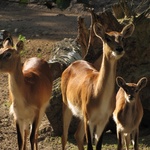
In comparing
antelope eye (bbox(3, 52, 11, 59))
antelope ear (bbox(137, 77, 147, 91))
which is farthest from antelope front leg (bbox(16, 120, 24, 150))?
antelope ear (bbox(137, 77, 147, 91))

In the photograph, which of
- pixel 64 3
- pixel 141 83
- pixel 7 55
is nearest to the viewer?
pixel 64 3

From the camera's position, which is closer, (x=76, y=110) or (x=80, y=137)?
(x=76, y=110)

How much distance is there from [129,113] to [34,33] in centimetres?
737

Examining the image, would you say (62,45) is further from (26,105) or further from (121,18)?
(26,105)

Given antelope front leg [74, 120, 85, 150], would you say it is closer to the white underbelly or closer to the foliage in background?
the white underbelly

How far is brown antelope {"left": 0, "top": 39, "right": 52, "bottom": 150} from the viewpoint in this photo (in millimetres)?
6711

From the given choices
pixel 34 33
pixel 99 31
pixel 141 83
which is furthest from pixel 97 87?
pixel 34 33

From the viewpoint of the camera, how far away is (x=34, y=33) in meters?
14.7

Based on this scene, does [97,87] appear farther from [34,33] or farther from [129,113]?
[34,33]

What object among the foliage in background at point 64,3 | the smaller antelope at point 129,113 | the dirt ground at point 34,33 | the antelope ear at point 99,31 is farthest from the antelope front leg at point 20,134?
the foliage in background at point 64,3

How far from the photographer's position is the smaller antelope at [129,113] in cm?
759

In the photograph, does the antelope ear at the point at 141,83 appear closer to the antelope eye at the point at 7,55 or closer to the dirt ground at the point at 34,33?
the dirt ground at the point at 34,33

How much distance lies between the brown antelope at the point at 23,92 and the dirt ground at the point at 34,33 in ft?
2.60

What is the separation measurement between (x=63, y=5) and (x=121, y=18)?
6.37 m
